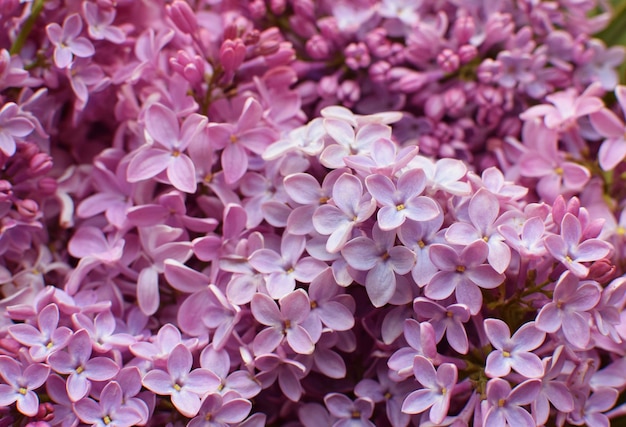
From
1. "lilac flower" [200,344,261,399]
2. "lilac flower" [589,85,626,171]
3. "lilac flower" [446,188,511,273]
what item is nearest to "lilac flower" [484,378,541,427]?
"lilac flower" [446,188,511,273]

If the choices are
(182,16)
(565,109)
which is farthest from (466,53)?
(182,16)

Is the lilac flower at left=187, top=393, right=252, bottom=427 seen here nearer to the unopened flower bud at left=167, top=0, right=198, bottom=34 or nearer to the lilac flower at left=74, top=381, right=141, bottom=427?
the lilac flower at left=74, top=381, right=141, bottom=427

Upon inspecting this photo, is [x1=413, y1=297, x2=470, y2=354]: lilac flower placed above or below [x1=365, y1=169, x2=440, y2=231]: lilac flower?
below

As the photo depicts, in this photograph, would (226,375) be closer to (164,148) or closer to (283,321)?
(283,321)

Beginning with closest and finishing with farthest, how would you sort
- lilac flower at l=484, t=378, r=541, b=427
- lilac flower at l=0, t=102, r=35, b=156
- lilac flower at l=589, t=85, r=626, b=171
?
lilac flower at l=484, t=378, r=541, b=427, lilac flower at l=0, t=102, r=35, b=156, lilac flower at l=589, t=85, r=626, b=171

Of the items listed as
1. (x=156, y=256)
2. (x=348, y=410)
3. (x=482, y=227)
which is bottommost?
(x=348, y=410)
